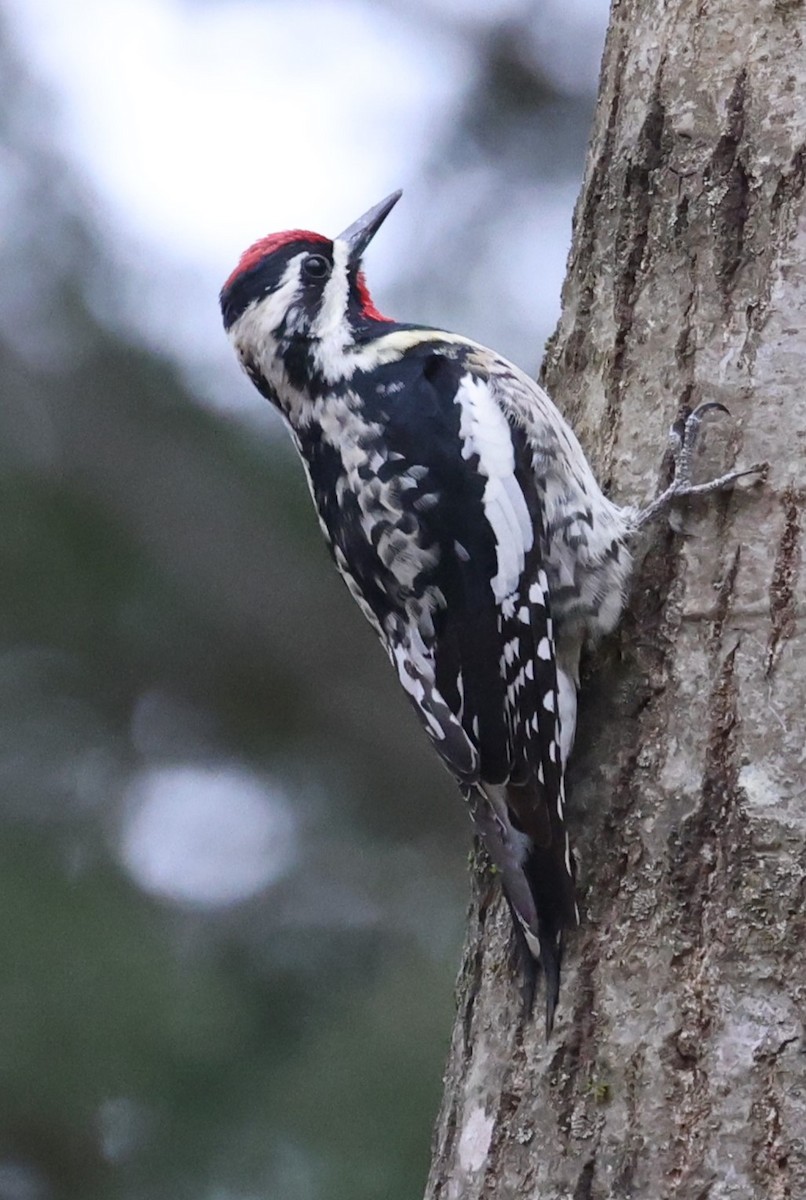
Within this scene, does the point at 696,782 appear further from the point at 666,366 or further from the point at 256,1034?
the point at 256,1034

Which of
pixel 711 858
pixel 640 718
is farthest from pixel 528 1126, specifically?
pixel 640 718

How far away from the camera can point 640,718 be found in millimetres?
2021

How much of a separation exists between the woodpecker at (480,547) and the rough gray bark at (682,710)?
51mm

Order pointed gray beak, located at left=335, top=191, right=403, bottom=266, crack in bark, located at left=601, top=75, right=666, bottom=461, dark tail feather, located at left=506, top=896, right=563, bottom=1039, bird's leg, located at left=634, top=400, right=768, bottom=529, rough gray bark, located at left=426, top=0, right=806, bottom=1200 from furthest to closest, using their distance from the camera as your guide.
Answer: pointed gray beak, located at left=335, top=191, right=403, bottom=266 < crack in bark, located at left=601, top=75, right=666, bottom=461 < bird's leg, located at left=634, top=400, right=768, bottom=529 < dark tail feather, located at left=506, top=896, right=563, bottom=1039 < rough gray bark, located at left=426, top=0, right=806, bottom=1200

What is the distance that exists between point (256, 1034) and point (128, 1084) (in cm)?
30

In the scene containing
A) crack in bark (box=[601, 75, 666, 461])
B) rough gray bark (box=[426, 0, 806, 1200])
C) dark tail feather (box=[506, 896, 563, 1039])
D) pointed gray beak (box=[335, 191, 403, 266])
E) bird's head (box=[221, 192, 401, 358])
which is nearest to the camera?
rough gray bark (box=[426, 0, 806, 1200])

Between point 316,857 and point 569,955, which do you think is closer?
point 569,955

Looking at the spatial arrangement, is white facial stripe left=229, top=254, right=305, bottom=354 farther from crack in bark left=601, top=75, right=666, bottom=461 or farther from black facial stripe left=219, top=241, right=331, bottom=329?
crack in bark left=601, top=75, right=666, bottom=461

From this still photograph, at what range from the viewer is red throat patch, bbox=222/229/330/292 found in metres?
2.75

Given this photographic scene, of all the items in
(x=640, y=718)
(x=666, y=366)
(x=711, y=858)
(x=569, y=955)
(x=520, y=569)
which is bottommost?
(x=569, y=955)

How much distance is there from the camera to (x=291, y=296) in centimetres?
272

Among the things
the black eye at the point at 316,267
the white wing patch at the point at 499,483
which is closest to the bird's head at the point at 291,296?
the black eye at the point at 316,267

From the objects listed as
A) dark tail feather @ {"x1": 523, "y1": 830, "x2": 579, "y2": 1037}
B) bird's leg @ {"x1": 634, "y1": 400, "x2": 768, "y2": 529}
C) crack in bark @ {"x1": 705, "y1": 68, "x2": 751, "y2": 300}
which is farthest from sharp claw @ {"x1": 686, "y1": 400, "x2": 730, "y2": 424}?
dark tail feather @ {"x1": 523, "y1": 830, "x2": 579, "y2": 1037}

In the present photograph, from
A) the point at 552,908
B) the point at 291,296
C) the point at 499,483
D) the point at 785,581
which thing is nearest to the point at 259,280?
the point at 291,296
